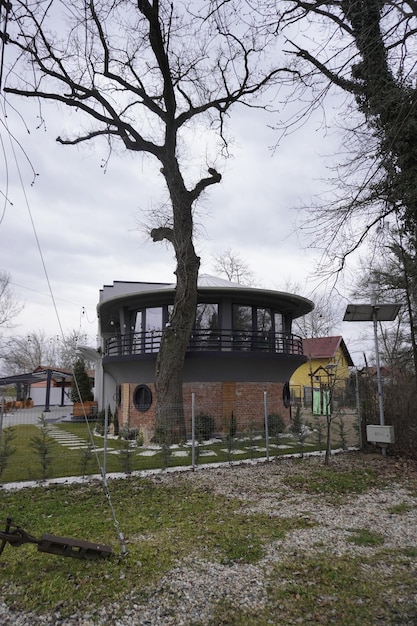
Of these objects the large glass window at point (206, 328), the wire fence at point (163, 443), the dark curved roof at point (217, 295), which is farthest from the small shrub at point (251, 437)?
the dark curved roof at point (217, 295)

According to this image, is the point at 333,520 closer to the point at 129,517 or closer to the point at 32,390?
the point at 129,517

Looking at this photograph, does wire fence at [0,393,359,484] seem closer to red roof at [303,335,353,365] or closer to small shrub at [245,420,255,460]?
small shrub at [245,420,255,460]

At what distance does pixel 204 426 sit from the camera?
13539 mm

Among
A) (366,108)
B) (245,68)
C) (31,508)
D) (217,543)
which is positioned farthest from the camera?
(245,68)

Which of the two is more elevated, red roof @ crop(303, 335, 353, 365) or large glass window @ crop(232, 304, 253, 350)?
red roof @ crop(303, 335, 353, 365)

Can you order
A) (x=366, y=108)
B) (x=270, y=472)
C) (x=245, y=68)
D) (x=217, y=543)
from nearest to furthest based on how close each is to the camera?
(x=217, y=543), (x=366, y=108), (x=270, y=472), (x=245, y=68)

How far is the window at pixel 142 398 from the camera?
1636 cm

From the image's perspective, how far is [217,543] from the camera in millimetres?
4809

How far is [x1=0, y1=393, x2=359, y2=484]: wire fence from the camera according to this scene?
901 centimetres

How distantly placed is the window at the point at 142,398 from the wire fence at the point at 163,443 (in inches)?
12.4

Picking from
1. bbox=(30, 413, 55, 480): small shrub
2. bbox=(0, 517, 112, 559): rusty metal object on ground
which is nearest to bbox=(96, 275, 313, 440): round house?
bbox=(30, 413, 55, 480): small shrub

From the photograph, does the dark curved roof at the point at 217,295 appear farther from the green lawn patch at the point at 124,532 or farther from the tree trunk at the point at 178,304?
the green lawn patch at the point at 124,532

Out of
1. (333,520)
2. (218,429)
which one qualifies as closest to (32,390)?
(218,429)

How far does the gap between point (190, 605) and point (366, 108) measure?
235 inches
